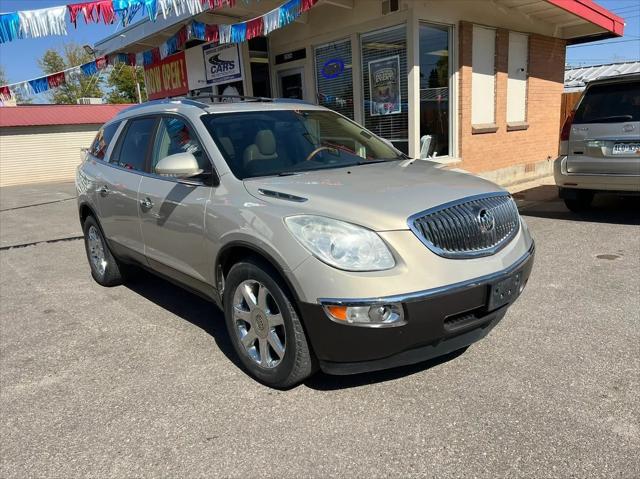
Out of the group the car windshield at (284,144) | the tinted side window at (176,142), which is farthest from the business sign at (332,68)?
the tinted side window at (176,142)

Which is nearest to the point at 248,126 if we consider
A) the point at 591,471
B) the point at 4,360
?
the point at 4,360

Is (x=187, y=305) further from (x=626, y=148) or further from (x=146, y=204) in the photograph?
(x=626, y=148)

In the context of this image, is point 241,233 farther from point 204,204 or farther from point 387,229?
point 387,229

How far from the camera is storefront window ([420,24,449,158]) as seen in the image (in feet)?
29.1

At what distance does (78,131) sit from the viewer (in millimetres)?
25062

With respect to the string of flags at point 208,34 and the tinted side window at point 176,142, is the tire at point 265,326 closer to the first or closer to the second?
the tinted side window at point 176,142

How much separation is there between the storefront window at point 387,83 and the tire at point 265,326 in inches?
255

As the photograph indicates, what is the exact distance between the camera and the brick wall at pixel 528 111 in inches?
362

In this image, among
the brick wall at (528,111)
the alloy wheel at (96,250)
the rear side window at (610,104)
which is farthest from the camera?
Answer: the brick wall at (528,111)

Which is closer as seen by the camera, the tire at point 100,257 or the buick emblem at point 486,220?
the buick emblem at point 486,220

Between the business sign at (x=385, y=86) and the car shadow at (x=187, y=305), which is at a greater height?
the business sign at (x=385, y=86)

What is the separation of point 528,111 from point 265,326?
10222mm

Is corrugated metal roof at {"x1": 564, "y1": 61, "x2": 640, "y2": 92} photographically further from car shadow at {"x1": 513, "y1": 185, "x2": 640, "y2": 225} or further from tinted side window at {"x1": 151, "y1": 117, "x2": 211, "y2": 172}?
tinted side window at {"x1": 151, "y1": 117, "x2": 211, "y2": 172}

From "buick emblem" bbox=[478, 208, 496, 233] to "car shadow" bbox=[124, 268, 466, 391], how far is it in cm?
98
